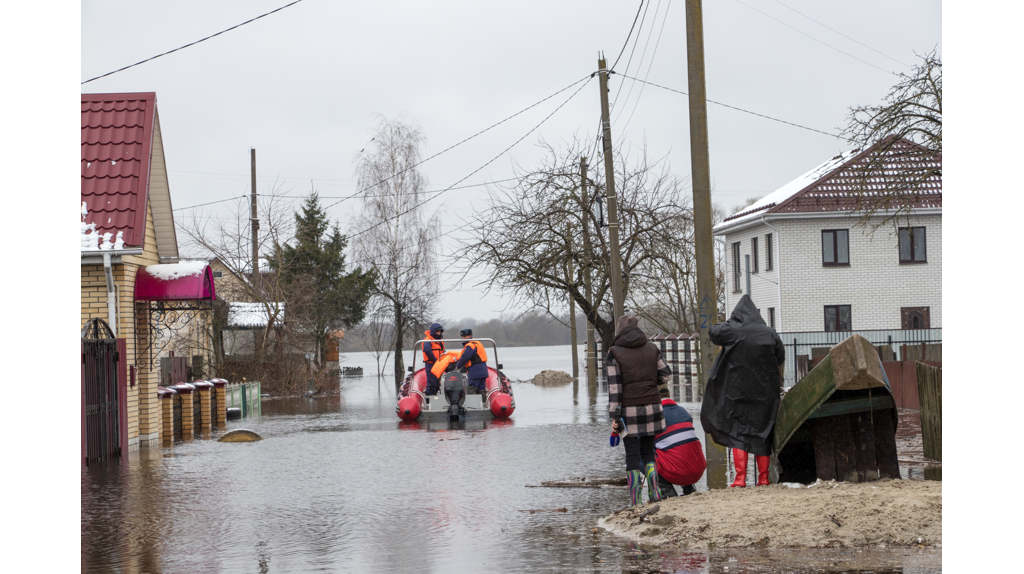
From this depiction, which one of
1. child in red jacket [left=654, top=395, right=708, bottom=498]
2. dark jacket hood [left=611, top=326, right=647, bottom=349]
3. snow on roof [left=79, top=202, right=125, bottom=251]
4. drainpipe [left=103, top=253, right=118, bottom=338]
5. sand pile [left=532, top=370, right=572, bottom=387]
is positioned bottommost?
sand pile [left=532, top=370, right=572, bottom=387]

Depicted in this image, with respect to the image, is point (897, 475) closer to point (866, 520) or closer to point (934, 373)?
point (866, 520)

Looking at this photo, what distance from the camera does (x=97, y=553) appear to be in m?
7.43

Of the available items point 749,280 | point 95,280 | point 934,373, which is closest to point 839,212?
point 749,280

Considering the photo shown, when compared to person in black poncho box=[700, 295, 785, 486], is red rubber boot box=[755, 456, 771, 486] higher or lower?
lower

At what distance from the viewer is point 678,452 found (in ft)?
28.3

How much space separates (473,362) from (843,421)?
37.0 ft

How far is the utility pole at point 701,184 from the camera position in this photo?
10.8m

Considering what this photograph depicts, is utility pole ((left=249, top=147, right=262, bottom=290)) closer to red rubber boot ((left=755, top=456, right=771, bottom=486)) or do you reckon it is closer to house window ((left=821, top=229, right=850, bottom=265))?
house window ((left=821, top=229, right=850, bottom=265))

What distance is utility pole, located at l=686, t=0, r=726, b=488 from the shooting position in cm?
1080

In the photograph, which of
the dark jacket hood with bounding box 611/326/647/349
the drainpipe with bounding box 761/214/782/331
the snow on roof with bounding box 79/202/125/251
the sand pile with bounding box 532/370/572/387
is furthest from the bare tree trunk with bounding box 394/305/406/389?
the dark jacket hood with bounding box 611/326/647/349

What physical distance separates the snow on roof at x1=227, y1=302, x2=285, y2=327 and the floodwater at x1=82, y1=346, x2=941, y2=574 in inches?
778

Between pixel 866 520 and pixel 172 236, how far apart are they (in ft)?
43.9

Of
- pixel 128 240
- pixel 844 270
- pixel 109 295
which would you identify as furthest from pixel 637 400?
pixel 844 270

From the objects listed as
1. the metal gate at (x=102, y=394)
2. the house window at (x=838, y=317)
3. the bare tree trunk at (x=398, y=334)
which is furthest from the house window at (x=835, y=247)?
the metal gate at (x=102, y=394)
